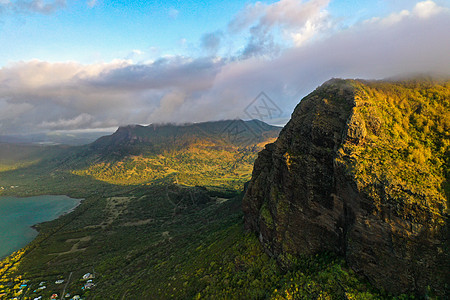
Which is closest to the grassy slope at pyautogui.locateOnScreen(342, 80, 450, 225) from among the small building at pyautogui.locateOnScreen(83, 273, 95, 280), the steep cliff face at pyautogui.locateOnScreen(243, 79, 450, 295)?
the steep cliff face at pyautogui.locateOnScreen(243, 79, 450, 295)

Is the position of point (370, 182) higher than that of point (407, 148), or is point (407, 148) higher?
point (407, 148)

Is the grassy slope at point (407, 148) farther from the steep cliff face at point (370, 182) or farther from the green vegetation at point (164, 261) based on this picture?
the green vegetation at point (164, 261)

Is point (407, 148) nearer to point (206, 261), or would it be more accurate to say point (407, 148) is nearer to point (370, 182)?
point (370, 182)

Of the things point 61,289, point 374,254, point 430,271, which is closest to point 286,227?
point 374,254

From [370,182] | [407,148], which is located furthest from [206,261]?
[407,148]

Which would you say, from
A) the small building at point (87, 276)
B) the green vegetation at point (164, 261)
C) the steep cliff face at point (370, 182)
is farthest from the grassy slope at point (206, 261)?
the small building at point (87, 276)

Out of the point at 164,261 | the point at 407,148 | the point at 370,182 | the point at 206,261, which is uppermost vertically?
the point at 407,148

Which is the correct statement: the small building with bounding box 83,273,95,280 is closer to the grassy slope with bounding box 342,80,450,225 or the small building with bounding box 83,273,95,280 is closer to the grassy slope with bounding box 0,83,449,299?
the grassy slope with bounding box 0,83,449,299

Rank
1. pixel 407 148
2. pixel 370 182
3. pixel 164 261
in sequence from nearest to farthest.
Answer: pixel 370 182, pixel 407 148, pixel 164 261

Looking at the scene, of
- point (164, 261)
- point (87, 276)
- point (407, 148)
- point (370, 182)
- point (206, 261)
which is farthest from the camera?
point (87, 276)
